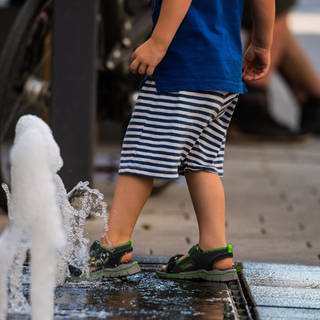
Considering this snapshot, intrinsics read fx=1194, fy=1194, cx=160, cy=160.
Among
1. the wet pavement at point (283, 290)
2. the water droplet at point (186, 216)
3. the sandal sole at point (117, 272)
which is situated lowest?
the wet pavement at point (283, 290)

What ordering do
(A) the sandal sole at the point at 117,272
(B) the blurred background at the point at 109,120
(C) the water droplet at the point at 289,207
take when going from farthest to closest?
(C) the water droplet at the point at 289,207 < (B) the blurred background at the point at 109,120 < (A) the sandal sole at the point at 117,272

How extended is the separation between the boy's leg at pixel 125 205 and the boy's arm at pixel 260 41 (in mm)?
601

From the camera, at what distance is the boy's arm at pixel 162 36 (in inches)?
154

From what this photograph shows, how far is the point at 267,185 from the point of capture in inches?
275

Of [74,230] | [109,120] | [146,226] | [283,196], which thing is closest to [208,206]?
[74,230]

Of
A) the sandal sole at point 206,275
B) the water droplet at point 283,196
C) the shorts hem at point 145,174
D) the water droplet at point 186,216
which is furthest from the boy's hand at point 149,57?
the water droplet at point 283,196

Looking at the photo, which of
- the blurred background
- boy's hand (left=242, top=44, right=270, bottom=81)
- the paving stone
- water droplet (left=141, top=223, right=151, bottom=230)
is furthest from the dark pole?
the paving stone

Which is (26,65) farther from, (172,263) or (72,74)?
(172,263)

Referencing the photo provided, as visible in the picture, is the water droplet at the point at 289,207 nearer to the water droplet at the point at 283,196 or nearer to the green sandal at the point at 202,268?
the water droplet at the point at 283,196

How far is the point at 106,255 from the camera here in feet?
13.3

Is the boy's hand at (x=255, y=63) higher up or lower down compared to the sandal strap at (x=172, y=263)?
higher up

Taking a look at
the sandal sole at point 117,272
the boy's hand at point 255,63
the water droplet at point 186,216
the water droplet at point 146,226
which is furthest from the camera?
the water droplet at point 186,216

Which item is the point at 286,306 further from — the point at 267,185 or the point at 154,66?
the point at 267,185

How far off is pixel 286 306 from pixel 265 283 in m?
0.37
